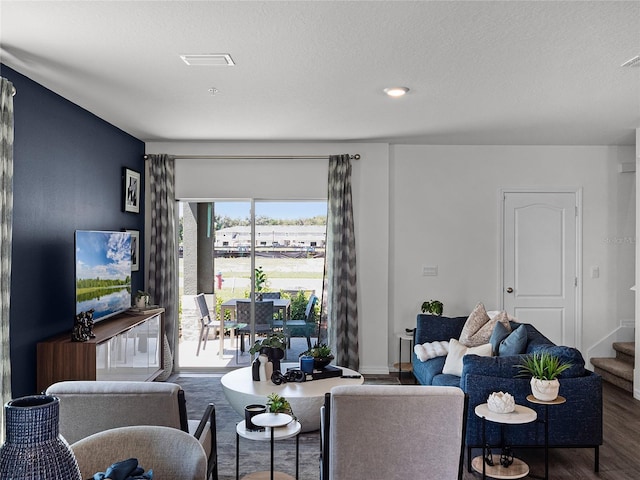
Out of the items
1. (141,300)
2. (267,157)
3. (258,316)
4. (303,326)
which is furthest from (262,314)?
(267,157)

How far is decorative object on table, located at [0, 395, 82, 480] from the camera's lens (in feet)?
3.95

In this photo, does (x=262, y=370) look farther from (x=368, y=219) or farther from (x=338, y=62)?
(x=368, y=219)

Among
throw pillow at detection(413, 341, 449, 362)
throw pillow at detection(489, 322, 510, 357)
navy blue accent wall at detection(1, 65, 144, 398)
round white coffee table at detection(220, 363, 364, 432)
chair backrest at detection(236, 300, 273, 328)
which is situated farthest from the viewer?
chair backrest at detection(236, 300, 273, 328)

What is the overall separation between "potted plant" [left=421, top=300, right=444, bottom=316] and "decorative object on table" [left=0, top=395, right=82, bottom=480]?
16.0ft

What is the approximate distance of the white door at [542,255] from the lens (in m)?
6.18

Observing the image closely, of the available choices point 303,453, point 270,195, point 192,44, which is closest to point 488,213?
point 270,195

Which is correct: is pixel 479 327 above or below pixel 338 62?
below

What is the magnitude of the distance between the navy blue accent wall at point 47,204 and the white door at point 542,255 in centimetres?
439

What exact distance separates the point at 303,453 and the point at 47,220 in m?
2.46

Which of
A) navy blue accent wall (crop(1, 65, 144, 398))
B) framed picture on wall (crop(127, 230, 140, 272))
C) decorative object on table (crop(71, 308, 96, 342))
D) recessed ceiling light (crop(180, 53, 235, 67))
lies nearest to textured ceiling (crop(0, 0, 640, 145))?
recessed ceiling light (crop(180, 53, 235, 67))

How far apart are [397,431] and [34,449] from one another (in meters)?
1.68

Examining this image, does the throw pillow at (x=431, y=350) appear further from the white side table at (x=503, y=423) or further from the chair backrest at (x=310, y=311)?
the chair backrest at (x=310, y=311)

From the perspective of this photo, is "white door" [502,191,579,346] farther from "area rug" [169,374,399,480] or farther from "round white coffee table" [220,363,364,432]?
"area rug" [169,374,399,480]

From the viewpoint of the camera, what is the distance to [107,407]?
8.16 feet
